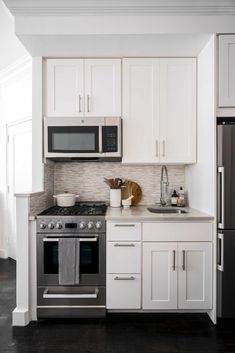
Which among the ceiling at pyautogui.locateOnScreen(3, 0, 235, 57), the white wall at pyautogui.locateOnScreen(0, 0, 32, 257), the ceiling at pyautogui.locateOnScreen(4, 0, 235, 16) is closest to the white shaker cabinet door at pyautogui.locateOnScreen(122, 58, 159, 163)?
the ceiling at pyautogui.locateOnScreen(3, 0, 235, 57)

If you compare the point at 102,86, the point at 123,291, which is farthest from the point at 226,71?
the point at 123,291

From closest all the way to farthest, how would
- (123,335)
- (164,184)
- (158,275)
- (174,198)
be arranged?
(123,335), (158,275), (174,198), (164,184)

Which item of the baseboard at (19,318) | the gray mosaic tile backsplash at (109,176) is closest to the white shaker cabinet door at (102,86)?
the gray mosaic tile backsplash at (109,176)

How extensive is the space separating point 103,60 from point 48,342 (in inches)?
103

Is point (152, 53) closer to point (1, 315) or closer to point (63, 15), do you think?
point (63, 15)

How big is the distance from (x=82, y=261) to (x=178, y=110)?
1.77 m

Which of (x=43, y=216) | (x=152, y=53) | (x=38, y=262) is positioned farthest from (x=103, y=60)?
(x=38, y=262)

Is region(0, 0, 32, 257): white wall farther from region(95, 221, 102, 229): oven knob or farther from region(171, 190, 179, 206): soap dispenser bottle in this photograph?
region(171, 190, 179, 206): soap dispenser bottle

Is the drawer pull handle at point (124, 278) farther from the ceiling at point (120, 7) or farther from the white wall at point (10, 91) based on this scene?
the white wall at point (10, 91)

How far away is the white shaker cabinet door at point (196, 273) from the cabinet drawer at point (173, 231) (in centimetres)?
7

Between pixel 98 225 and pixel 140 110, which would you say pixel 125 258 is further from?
pixel 140 110

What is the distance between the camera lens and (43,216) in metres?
2.39

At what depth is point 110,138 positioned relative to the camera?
270cm

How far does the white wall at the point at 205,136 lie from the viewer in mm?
2350
